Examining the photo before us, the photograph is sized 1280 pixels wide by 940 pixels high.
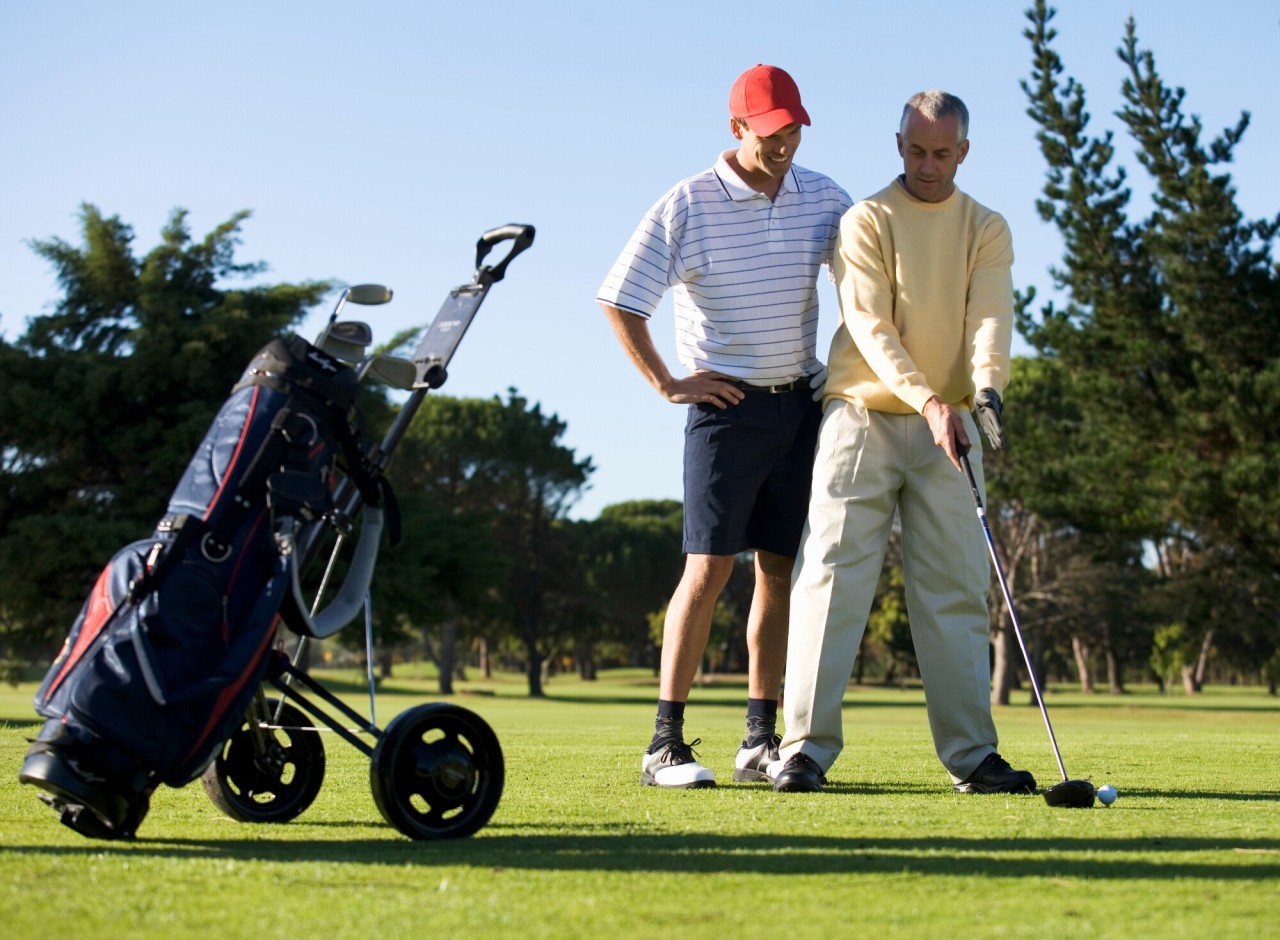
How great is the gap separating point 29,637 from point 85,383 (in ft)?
19.2

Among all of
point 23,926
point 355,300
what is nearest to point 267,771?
point 355,300

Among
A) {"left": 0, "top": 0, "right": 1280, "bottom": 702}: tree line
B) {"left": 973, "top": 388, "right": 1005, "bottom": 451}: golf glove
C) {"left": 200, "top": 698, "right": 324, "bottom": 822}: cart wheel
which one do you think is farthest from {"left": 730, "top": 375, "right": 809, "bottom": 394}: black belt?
{"left": 0, "top": 0, "right": 1280, "bottom": 702}: tree line

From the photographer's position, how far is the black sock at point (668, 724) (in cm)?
555

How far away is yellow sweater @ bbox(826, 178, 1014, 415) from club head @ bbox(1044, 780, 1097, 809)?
148 cm

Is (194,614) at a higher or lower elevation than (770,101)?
lower

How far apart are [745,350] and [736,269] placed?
1.01ft

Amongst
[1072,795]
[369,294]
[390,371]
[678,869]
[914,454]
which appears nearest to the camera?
[678,869]

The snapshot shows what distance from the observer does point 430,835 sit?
12.4ft

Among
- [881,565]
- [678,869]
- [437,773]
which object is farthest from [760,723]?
[678,869]

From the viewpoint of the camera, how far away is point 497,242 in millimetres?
4602

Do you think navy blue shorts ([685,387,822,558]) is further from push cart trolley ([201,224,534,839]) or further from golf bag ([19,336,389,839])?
golf bag ([19,336,389,839])

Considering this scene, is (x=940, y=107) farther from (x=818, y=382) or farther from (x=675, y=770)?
(x=675, y=770)

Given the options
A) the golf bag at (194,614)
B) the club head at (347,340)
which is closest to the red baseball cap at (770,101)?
the club head at (347,340)

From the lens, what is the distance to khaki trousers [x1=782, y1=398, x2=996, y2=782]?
5.42 metres
